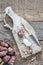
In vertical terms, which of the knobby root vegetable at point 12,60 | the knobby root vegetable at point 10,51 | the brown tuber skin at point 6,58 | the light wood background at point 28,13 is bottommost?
the knobby root vegetable at point 12,60

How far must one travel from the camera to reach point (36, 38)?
1396mm

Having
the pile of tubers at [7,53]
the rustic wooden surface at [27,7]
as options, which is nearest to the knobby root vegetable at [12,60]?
the pile of tubers at [7,53]

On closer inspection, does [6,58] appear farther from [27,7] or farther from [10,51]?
[27,7]

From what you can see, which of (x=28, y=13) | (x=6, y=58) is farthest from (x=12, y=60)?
(x=28, y=13)

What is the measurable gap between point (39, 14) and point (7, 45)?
297 mm

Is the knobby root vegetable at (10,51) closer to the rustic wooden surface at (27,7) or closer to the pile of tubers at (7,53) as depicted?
the pile of tubers at (7,53)

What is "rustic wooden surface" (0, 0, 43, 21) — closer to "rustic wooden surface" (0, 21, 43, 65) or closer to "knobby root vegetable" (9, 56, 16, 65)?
"rustic wooden surface" (0, 21, 43, 65)

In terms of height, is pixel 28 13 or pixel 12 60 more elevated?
pixel 28 13

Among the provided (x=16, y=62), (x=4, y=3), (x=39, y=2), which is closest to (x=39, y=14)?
(x=39, y=2)

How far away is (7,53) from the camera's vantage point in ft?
4.35

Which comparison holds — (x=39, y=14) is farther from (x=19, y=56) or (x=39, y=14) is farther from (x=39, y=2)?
(x=19, y=56)

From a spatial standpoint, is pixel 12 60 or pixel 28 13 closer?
pixel 12 60

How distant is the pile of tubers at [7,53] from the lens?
1.31 metres

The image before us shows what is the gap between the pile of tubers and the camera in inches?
51.4
